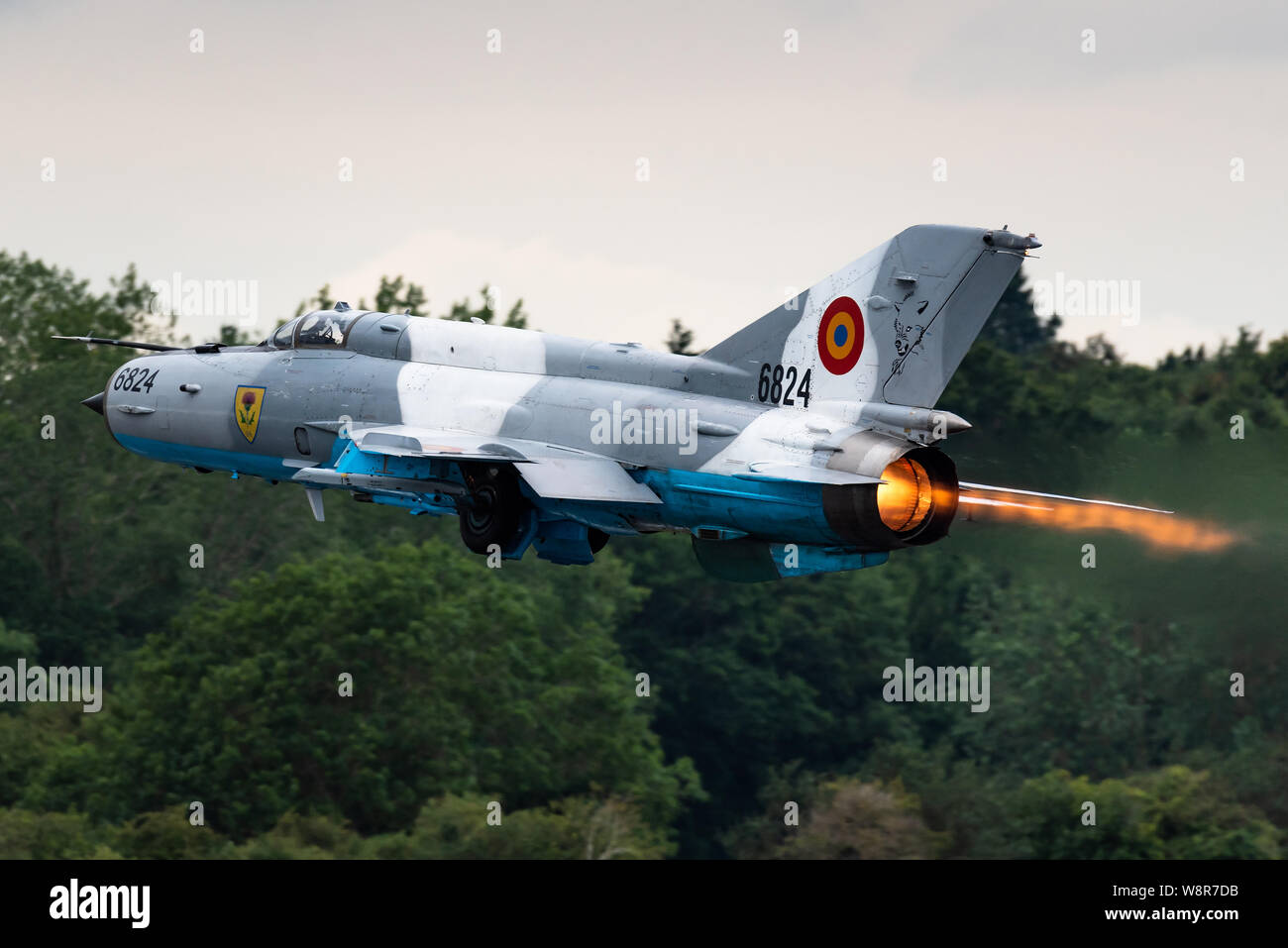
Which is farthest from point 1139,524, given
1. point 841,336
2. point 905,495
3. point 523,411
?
point 523,411

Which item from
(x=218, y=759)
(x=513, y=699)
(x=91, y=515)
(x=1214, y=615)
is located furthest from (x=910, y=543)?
(x=91, y=515)

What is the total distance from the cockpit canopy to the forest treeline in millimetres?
12430

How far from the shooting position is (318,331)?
25984 millimetres

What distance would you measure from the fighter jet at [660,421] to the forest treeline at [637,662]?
11.7 meters

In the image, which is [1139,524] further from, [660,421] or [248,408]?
[248,408]

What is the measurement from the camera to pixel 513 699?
6159cm

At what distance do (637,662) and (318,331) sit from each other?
50746mm

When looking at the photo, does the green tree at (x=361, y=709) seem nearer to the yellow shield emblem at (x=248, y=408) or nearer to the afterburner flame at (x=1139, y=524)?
the afterburner flame at (x=1139, y=524)

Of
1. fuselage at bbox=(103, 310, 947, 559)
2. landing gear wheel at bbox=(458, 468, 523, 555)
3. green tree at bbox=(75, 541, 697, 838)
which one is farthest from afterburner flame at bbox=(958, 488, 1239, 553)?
green tree at bbox=(75, 541, 697, 838)

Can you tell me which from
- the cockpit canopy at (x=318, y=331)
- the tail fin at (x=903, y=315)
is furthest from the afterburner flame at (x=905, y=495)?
the cockpit canopy at (x=318, y=331)

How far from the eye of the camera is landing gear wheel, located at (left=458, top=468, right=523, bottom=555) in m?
23.4

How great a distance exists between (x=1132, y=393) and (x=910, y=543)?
5099 centimetres

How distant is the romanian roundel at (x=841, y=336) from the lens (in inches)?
856
